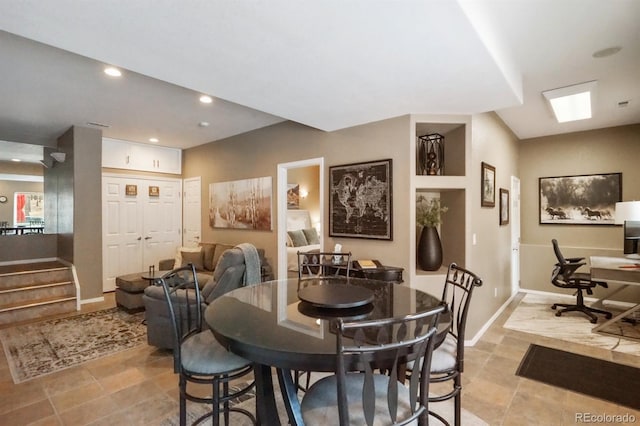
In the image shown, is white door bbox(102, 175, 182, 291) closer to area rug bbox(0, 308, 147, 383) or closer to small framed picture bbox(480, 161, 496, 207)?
area rug bbox(0, 308, 147, 383)

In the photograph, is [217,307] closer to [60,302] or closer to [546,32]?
[546,32]

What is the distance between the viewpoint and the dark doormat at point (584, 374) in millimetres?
2496

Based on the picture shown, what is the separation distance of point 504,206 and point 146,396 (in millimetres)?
4813

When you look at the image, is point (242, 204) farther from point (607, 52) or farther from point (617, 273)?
point (617, 273)

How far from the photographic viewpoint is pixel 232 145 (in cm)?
561

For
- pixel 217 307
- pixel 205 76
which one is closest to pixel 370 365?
pixel 217 307

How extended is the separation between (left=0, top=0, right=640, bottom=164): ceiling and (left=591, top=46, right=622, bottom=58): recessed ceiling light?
0.19 ft

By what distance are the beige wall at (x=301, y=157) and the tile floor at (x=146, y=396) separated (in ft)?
4.29

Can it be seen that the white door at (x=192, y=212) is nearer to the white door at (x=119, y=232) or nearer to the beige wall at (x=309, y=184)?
the white door at (x=119, y=232)

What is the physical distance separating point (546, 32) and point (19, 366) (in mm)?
5282

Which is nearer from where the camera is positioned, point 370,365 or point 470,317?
point 370,365

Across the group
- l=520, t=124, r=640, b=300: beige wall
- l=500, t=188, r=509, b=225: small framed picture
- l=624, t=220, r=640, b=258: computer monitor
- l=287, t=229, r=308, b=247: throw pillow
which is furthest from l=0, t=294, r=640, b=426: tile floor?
l=287, t=229, r=308, b=247: throw pillow

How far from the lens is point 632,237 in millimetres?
4102

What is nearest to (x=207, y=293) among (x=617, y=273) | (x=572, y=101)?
(x=617, y=273)
